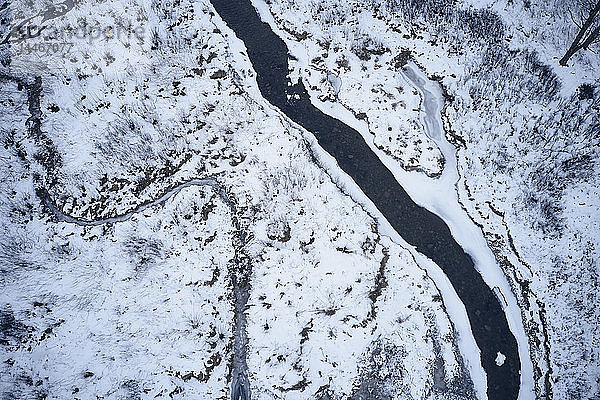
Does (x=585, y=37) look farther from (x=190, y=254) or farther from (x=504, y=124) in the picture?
(x=190, y=254)

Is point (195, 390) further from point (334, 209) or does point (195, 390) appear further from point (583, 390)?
point (583, 390)

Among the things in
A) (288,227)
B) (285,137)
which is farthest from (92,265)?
(285,137)

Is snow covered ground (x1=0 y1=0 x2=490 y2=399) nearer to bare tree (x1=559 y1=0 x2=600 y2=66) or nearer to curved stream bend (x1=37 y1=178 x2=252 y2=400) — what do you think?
curved stream bend (x1=37 y1=178 x2=252 y2=400)

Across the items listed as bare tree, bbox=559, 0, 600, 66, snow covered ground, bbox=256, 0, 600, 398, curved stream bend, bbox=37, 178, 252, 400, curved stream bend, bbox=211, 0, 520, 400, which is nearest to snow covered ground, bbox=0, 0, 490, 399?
curved stream bend, bbox=37, 178, 252, 400

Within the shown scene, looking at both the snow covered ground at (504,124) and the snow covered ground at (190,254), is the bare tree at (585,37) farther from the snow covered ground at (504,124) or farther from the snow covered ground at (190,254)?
the snow covered ground at (190,254)

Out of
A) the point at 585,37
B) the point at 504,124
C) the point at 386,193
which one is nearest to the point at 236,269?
the point at 386,193

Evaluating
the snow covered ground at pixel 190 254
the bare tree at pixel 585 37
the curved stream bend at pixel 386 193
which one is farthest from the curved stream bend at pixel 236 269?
the bare tree at pixel 585 37

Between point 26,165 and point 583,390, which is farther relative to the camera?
point 26,165
